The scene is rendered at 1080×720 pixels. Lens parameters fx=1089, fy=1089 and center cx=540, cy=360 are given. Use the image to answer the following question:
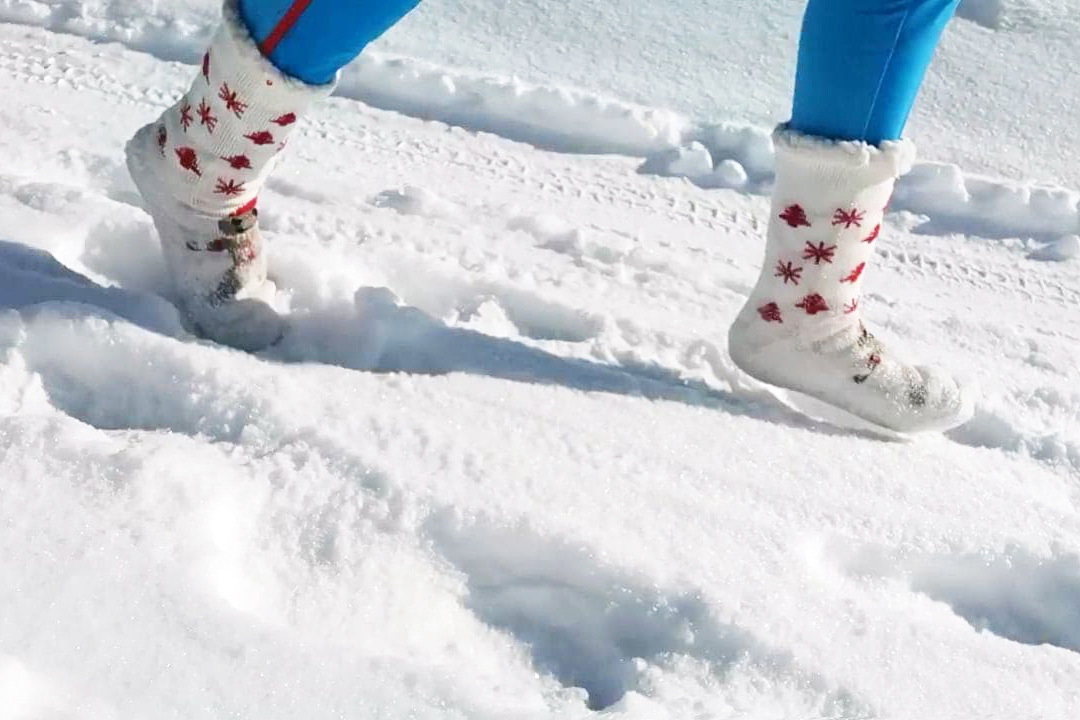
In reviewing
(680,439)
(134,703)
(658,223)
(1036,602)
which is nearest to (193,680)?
(134,703)

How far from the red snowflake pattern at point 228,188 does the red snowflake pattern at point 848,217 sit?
0.57 meters

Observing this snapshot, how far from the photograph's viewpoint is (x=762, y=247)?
1.48 meters

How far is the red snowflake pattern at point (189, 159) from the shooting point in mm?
1027

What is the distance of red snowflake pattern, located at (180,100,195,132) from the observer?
102cm

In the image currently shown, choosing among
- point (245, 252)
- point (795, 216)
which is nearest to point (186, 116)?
point (245, 252)

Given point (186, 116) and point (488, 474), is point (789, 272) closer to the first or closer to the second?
point (488, 474)

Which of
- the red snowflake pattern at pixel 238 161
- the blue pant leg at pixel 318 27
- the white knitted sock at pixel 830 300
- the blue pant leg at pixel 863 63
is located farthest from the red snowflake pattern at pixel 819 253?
the red snowflake pattern at pixel 238 161

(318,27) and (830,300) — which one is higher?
(318,27)

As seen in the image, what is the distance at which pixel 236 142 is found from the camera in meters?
1.00

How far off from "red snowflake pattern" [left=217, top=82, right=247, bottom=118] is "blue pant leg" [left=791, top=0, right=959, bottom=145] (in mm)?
515

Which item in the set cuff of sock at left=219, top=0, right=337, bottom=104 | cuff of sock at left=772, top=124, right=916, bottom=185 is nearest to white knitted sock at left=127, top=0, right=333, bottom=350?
cuff of sock at left=219, top=0, right=337, bottom=104

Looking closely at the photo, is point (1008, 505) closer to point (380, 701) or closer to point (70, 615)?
point (380, 701)

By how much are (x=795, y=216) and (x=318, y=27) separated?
1.56 feet

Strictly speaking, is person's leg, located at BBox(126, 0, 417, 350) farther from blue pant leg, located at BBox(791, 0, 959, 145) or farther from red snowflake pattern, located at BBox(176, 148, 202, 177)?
blue pant leg, located at BBox(791, 0, 959, 145)
